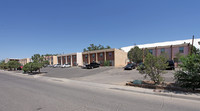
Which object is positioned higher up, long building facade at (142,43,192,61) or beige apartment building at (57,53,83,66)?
long building facade at (142,43,192,61)

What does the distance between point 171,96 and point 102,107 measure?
4.00 metres

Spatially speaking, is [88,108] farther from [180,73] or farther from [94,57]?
[94,57]

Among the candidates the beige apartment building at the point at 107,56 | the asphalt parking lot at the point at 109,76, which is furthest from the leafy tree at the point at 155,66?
the beige apartment building at the point at 107,56

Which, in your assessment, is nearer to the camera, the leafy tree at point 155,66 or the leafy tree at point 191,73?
the leafy tree at point 191,73

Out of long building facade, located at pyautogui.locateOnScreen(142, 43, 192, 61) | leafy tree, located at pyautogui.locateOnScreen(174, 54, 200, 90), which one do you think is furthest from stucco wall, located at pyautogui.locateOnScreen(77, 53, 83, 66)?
leafy tree, located at pyautogui.locateOnScreen(174, 54, 200, 90)

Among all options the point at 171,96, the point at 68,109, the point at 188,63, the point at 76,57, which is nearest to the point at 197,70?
the point at 188,63

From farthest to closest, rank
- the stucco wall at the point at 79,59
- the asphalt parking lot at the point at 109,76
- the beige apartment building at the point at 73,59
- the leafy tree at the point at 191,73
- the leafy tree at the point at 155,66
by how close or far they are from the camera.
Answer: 1. the beige apartment building at the point at 73,59
2. the stucco wall at the point at 79,59
3. the asphalt parking lot at the point at 109,76
4. the leafy tree at the point at 155,66
5. the leafy tree at the point at 191,73

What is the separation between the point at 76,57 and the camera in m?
44.6

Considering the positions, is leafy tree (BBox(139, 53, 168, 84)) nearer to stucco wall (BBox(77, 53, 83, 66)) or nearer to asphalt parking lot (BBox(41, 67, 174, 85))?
asphalt parking lot (BBox(41, 67, 174, 85))

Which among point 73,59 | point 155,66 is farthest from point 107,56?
point 155,66

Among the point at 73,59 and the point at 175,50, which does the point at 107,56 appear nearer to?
the point at 73,59

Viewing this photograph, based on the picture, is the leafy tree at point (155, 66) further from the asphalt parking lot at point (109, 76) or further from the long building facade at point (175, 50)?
the long building facade at point (175, 50)

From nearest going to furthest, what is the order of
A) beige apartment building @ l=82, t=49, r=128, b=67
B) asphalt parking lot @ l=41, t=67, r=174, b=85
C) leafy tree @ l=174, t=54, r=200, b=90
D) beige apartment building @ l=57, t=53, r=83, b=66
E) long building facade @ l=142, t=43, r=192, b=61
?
leafy tree @ l=174, t=54, r=200, b=90 → asphalt parking lot @ l=41, t=67, r=174, b=85 → long building facade @ l=142, t=43, r=192, b=61 → beige apartment building @ l=82, t=49, r=128, b=67 → beige apartment building @ l=57, t=53, r=83, b=66

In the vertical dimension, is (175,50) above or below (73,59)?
above
